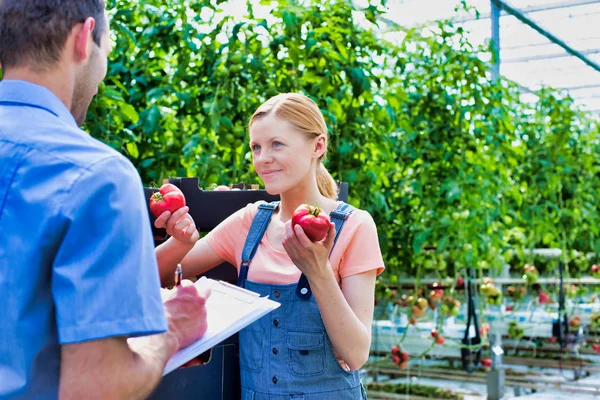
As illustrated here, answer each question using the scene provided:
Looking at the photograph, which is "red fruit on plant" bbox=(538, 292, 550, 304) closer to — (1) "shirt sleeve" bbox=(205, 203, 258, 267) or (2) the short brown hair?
(1) "shirt sleeve" bbox=(205, 203, 258, 267)

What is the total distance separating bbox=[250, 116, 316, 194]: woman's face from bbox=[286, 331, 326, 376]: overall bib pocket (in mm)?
309

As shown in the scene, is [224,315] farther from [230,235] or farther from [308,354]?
[230,235]

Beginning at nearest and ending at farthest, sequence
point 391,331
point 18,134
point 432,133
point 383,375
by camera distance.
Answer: point 18,134
point 432,133
point 391,331
point 383,375

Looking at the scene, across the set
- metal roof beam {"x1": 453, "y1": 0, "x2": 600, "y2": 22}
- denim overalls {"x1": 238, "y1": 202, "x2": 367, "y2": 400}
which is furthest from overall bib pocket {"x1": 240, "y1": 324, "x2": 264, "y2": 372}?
metal roof beam {"x1": 453, "y1": 0, "x2": 600, "y2": 22}

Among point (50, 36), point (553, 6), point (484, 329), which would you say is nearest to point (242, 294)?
point (50, 36)

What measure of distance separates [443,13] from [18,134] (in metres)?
7.03

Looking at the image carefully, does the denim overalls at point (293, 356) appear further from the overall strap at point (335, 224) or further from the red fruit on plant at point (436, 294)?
the red fruit on plant at point (436, 294)

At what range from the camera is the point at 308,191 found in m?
1.64

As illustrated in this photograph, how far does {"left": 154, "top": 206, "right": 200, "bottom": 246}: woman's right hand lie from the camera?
4.98ft

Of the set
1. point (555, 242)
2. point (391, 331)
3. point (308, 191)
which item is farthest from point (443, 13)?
point (308, 191)

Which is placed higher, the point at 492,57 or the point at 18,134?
the point at 492,57

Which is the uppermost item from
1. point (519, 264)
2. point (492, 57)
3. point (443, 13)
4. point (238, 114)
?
point (443, 13)

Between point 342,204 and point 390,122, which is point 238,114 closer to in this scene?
point 390,122

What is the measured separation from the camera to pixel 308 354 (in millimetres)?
1458
